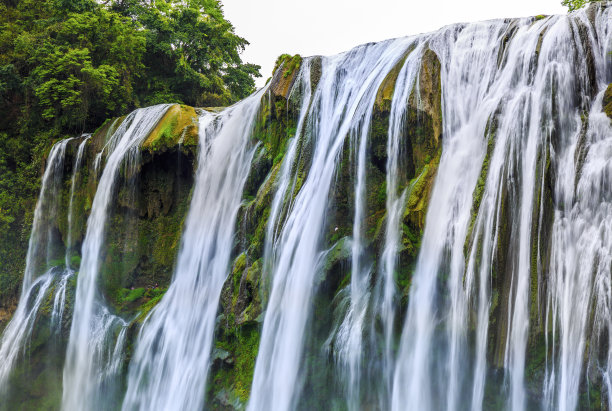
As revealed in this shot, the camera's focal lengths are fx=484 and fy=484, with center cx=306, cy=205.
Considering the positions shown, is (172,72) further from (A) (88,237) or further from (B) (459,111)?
(B) (459,111)

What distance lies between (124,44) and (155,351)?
965cm

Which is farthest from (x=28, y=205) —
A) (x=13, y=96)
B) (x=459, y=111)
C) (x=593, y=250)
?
(x=593, y=250)

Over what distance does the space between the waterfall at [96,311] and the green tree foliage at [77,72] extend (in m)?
2.44

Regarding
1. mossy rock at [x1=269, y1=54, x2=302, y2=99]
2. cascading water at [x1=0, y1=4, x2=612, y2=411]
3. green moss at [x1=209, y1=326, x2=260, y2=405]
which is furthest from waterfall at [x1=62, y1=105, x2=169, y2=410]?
mossy rock at [x1=269, y1=54, x2=302, y2=99]

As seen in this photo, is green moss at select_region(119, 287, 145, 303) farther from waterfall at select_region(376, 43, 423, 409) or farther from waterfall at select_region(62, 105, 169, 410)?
waterfall at select_region(376, 43, 423, 409)

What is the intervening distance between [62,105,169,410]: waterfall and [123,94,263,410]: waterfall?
1.08 metres

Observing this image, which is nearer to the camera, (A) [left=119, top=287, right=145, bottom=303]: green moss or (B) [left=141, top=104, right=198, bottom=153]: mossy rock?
(A) [left=119, top=287, right=145, bottom=303]: green moss

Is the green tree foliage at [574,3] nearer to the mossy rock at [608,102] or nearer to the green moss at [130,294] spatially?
the mossy rock at [608,102]

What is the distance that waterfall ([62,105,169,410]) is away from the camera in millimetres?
10148

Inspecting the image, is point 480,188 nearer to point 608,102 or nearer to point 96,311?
point 608,102

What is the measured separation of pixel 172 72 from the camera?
55.3 feet

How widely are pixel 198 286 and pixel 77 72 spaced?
7.95 metres

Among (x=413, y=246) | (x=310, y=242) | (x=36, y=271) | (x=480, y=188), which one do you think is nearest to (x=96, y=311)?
(x=36, y=271)

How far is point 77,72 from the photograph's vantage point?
1359 cm
